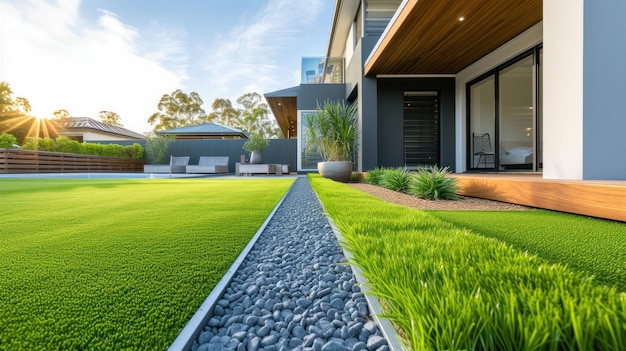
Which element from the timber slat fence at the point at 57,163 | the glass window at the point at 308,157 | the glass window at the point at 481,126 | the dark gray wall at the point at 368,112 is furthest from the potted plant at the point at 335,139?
the timber slat fence at the point at 57,163

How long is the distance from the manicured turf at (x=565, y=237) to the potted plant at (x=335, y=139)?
4106 millimetres

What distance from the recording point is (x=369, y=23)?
7.75m

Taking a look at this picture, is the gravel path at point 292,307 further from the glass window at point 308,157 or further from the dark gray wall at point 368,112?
the glass window at point 308,157

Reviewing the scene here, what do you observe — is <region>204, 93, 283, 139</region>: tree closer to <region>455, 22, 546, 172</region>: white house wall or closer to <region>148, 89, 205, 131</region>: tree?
Result: <region>148, 89, 205, 131</region>: tree

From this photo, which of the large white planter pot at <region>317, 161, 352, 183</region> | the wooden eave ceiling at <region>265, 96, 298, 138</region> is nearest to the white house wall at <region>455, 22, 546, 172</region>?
the large white planter pot at <region>317, 161, 352, 183</region>

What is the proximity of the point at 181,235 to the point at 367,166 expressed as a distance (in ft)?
19.5

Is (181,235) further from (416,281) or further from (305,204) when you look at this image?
(305,204)

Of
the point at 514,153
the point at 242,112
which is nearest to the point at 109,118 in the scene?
the point at 242,112

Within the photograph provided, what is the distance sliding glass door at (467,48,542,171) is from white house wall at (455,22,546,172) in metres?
0.12

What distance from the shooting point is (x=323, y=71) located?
10.8 meters

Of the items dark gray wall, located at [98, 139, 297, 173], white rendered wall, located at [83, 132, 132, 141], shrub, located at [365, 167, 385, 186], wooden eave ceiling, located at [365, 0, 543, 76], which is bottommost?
shrub, located at [365, 167, 385, 186]

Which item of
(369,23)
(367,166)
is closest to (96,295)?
(367,166)

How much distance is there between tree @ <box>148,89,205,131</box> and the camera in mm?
29966

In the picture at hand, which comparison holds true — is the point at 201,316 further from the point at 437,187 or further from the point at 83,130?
the point at 83,130
